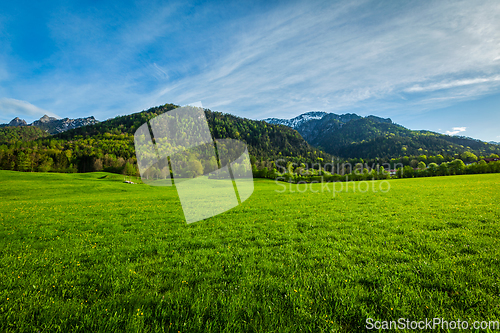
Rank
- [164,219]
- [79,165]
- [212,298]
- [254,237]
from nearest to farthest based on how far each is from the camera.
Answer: [212,298], [254,237], [164,219], [79,165]

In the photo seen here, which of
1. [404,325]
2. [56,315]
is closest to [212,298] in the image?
[56,315]

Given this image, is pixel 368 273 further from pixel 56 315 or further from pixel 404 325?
pixel 56 315

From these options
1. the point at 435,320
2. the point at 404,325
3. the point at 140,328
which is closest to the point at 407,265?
the point at 435,320

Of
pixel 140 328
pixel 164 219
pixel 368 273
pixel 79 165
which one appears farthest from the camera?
pixel 79 165

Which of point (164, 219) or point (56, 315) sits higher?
point (56, 315)

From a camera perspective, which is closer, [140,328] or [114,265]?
[140,328]

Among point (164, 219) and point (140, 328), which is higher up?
point (140, 328)

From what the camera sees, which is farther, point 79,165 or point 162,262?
point 79,165

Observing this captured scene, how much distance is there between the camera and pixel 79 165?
389 feet

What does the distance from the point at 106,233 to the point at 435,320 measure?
12.2m

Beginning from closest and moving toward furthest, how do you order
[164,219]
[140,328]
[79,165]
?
[140,328]
[164,219]
[79,165]

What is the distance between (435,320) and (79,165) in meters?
158

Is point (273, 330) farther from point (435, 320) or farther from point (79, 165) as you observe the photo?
point (79, 165)

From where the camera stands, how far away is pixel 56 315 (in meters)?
3.33
